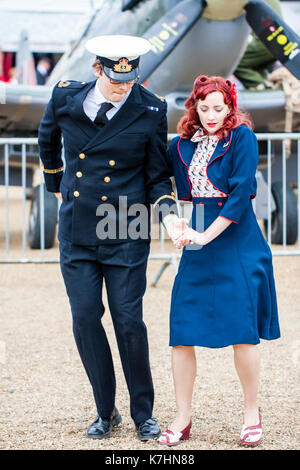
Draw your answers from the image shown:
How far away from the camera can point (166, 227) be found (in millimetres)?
2756

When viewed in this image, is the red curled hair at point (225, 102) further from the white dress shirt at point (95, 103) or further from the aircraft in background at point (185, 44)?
the aircraft in background at point (185, 44)

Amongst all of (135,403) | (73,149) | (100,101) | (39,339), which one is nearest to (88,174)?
(73,149)

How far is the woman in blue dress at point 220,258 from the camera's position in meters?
2.67

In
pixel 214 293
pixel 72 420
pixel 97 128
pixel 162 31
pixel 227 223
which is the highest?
pixel 162 31

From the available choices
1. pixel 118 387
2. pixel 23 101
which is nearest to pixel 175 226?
pixel 118 387

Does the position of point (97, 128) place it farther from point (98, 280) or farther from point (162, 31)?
point (162, 31)

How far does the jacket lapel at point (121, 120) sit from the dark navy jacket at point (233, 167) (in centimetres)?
24

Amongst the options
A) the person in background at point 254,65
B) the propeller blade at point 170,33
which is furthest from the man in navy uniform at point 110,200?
the person in background at point 254,65

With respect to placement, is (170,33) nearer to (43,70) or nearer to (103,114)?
(103,114)

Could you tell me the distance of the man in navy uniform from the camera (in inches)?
107

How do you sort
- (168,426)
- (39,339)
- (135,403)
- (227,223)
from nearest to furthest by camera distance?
(227,223)
(135,403)
(168,426)
(39,339)

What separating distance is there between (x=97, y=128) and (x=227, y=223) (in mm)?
623

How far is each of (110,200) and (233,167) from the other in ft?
1.62

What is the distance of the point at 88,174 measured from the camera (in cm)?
272
